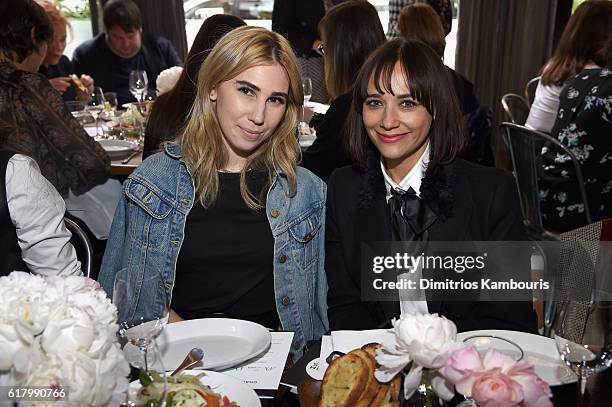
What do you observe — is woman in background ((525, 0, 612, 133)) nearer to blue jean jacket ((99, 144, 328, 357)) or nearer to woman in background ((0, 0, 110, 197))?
blue jean jacket ((99, 144, 328, 357))

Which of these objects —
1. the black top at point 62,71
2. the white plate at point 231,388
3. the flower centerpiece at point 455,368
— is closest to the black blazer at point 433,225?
the white plate at point 231,388

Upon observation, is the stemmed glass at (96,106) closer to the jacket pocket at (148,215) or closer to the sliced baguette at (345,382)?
the jacket pocket at (148,215)

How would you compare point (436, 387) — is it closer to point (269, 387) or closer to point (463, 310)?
point (269, 387)

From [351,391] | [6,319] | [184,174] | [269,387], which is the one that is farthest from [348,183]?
[6,319]

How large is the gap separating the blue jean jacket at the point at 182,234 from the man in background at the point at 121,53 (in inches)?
137

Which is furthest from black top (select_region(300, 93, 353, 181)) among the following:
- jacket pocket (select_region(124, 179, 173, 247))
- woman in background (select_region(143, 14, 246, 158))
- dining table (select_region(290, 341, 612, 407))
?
dining table (select_region(290, 341, 612, 407))

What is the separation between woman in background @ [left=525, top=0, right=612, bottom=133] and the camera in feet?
11.7

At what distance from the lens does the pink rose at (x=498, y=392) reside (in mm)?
826

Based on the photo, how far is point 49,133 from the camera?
2.71 meters

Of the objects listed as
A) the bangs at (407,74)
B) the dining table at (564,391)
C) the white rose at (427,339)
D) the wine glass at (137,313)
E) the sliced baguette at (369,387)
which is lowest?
the dining table at (564,391)

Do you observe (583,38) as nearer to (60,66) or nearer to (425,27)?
(425,27)

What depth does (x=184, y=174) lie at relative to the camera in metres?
1.91

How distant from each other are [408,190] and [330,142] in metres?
1.11

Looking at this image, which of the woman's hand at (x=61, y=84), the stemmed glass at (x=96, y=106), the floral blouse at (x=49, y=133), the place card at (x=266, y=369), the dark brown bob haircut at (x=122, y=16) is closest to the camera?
the place card at (x=266, y=369)
